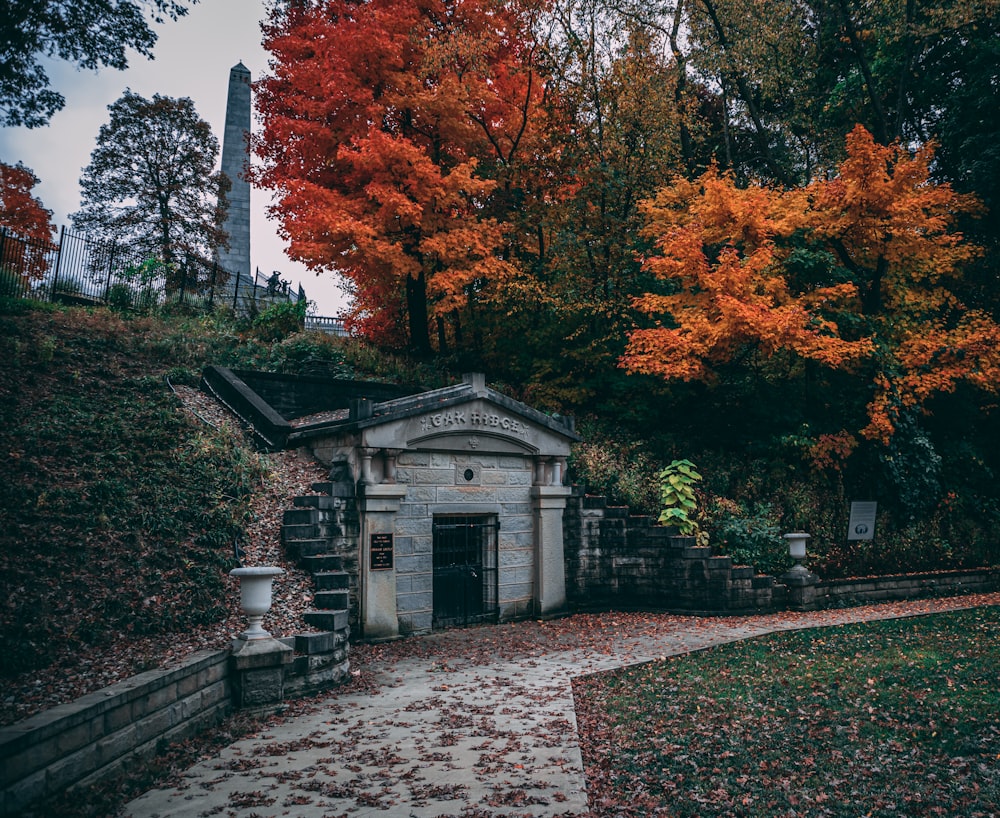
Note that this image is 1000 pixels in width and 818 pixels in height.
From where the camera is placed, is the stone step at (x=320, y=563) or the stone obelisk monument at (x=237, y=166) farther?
the stone obelisk monument at (x=237, y=166)

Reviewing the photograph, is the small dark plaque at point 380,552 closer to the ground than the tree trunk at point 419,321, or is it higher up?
closer to the ground

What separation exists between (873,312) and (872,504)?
4.76 meters

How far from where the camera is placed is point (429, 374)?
18.3 m

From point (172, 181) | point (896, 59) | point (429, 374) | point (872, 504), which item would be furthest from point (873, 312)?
point (172, 181)

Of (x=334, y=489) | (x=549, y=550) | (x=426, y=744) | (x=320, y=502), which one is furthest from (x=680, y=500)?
(x=426, y=744)

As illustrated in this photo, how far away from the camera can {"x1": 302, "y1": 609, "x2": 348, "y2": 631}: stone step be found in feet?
26.9

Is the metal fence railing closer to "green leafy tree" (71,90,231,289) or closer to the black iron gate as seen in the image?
"green leafy tree" (71,90,231,289)

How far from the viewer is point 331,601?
871cm

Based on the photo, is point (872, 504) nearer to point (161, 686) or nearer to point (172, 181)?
point (161, 686)

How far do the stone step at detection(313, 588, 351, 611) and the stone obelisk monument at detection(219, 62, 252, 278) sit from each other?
75.5 ft

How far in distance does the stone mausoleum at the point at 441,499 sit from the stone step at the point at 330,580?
958 millimetres

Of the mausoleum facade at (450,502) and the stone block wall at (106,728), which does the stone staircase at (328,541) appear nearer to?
the mausoleum facade at (450,502)

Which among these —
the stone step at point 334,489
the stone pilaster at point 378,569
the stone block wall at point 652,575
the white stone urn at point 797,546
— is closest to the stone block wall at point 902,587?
the stone block wall at point 652,575

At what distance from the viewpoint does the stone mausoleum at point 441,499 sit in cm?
1041
